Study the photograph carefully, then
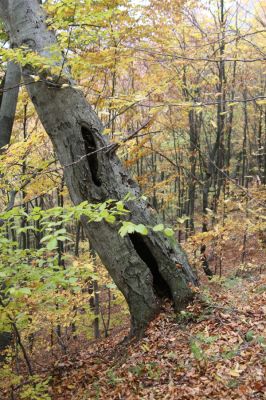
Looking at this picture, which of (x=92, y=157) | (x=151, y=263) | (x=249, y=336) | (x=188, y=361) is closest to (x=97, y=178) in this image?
(x=92, y=157)

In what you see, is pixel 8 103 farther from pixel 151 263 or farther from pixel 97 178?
pixel 151 263

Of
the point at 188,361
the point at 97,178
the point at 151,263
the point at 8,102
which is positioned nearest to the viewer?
the point at 188,361

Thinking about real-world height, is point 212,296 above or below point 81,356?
above

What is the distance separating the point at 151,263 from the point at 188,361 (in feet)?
4.90

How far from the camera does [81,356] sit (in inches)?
227

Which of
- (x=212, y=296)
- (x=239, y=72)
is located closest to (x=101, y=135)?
(x=212, y=296)

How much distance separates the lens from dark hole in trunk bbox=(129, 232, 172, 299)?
16.0 ft

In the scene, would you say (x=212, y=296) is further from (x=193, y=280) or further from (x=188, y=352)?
(x=188, y=352)

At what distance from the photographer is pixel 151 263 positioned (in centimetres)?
499

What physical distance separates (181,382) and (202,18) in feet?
36.8

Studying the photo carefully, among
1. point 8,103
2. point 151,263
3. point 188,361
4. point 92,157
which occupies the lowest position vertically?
point 188,361

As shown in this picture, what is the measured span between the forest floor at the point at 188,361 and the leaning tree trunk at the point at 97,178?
0.37m

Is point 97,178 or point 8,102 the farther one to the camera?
point 8,102

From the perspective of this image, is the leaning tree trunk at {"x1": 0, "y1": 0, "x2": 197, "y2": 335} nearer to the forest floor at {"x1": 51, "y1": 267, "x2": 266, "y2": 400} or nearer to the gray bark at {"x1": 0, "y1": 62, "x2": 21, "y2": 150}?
the forest floor at {"x1": 51, "y1": 267, "x2": 266, "y2": 400}
